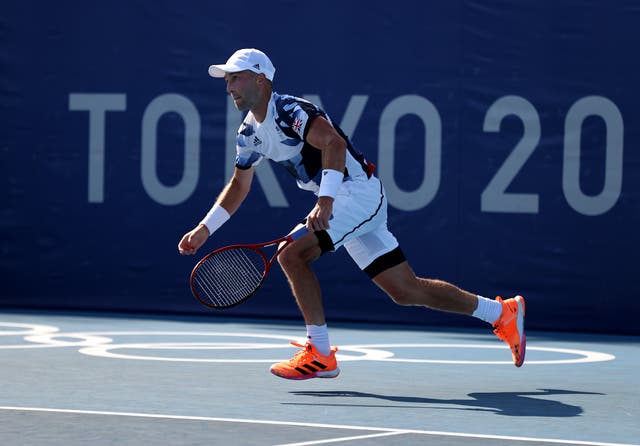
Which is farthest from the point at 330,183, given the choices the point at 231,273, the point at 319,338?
the point at 319,338

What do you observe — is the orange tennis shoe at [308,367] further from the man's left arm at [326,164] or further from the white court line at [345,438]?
the white court line at [345,438]

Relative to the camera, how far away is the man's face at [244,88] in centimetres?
723

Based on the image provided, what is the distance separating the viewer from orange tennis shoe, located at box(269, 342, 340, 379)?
7.15 m

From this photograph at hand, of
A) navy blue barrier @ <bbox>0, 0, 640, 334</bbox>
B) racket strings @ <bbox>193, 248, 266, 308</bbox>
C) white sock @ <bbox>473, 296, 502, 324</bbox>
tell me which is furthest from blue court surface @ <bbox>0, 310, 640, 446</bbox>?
navy blue barrier @ <bbox>0, 0, 640, 334</bbox>

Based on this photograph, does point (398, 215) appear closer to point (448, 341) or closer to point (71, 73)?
point (448, 341)

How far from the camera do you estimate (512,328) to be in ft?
25.7

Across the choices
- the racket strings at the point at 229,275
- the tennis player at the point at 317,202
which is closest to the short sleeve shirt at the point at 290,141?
the tennis player at the point at 317,202

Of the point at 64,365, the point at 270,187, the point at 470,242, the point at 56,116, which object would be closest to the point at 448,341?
the point at 470,242

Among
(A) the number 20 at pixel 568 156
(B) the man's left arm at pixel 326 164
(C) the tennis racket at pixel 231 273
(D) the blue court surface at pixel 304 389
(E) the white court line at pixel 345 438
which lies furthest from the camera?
(A) the number 20 at pixel 568 156

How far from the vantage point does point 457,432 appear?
5668 millimetres

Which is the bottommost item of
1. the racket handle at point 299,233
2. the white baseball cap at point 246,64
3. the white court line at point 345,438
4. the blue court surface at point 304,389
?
the blue court surface at point 304,389

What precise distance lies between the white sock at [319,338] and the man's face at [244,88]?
1.10 m

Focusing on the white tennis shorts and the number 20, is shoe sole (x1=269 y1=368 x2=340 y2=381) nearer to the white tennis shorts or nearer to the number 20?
the white tennis shorts

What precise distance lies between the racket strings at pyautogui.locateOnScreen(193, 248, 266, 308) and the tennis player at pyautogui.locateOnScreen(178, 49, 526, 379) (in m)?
0.16
